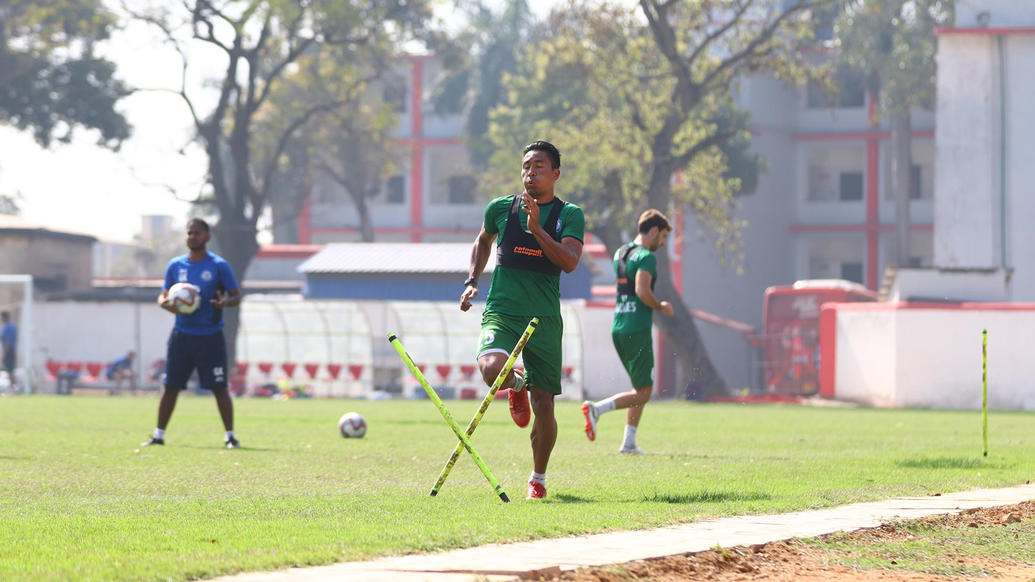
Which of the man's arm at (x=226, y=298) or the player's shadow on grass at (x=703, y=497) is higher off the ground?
the man's arm at (x=226, y=298)

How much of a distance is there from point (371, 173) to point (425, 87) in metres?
7.57

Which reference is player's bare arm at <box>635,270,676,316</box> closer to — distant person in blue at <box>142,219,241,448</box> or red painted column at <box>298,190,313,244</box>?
distant person in blue at <box>142,219,241,448</box>

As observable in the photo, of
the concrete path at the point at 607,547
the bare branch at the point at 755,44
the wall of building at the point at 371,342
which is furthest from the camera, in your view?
the wall of building at the point at 371,342

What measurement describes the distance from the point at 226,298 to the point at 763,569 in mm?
9097

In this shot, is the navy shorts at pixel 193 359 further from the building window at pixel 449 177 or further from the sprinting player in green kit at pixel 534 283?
the building window at pixel 449 177

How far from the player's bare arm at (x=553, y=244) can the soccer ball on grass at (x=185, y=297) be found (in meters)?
6.44

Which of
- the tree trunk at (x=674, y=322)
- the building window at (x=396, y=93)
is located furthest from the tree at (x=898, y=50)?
the tree trunk at (x=674, y=322)

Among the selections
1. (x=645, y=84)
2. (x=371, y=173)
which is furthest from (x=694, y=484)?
(x=371, y=173)

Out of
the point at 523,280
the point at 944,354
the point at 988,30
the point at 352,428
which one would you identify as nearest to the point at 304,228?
the point at 988,30

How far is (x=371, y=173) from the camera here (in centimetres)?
7581

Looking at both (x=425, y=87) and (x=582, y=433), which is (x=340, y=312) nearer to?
(x=582, y=433)

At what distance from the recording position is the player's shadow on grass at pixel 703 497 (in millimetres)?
10016

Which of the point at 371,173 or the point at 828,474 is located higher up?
the point at 371,173

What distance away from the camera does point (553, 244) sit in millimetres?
9656
